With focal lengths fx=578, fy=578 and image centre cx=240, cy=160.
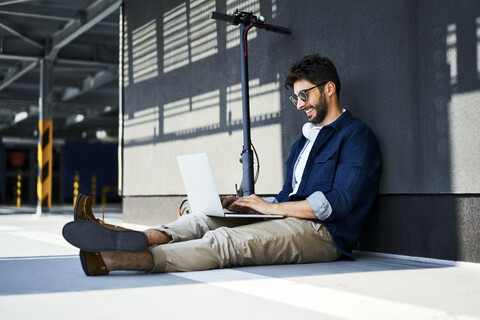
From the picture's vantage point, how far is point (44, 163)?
985 centimetres

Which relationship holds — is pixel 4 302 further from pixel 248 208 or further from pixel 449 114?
pixel 449 114

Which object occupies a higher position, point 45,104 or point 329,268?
point 45,104

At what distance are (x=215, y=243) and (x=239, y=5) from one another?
2.44 m

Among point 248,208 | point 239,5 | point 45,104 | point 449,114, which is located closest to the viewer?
point 449,114

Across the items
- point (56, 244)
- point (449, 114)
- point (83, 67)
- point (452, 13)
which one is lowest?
point (56, 244)

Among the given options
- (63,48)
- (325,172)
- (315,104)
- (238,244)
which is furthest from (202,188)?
(63,48)

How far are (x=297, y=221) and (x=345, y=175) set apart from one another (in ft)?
1.06

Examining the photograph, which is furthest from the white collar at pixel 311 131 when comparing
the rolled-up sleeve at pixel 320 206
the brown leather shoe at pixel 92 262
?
the brown leather shoe at pixel 92 262

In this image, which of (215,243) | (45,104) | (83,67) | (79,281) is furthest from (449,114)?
(83,67)

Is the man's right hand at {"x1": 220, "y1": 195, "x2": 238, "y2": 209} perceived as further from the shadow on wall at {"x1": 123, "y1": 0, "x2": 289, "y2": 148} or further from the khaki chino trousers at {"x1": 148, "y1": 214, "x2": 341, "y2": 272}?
the shadow on wall at {"x1": 123, "y1": 0, "x2": 289, "y2": 148}

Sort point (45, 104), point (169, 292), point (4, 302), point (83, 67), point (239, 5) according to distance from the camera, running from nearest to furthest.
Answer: point (4, 302) < point (169, 292) < point (239, 5) < point (45, 104) < point (83, 67)

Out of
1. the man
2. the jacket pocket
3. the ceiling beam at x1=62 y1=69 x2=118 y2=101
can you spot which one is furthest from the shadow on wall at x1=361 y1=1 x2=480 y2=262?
the ceiling beam at x1=62 y1=69 x2=118 y2=101

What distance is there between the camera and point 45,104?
31.9ft

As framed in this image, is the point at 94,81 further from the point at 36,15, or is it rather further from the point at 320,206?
the point at 320,206
